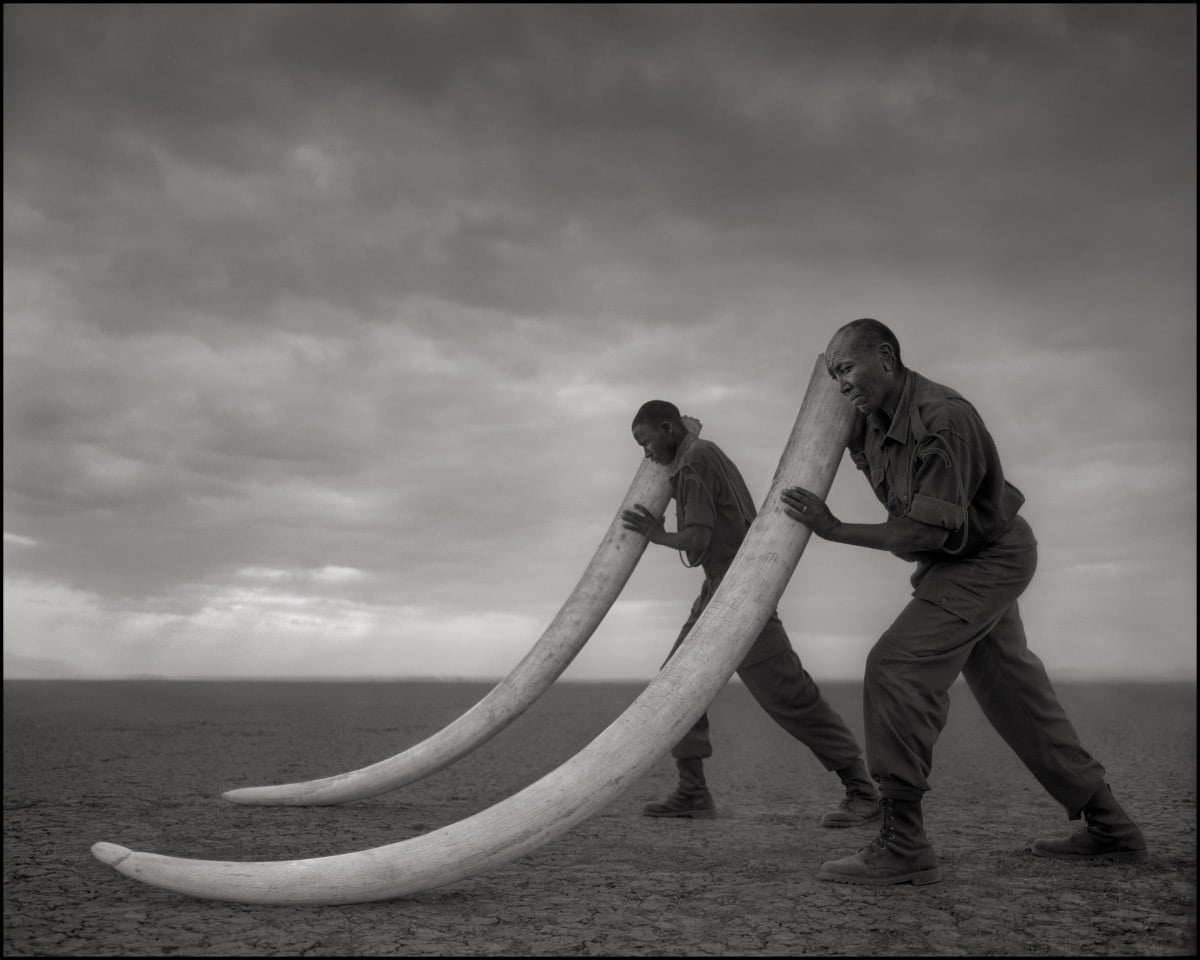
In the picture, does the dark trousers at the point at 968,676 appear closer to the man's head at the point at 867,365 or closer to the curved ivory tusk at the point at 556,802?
the curved ivory tusk at the point at 556,802

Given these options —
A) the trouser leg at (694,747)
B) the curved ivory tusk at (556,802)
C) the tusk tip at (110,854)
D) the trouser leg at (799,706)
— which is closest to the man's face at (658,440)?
the trouser leg at (799,706)

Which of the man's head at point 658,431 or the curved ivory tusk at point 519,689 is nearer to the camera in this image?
the curved ivory tusk at point 519,689

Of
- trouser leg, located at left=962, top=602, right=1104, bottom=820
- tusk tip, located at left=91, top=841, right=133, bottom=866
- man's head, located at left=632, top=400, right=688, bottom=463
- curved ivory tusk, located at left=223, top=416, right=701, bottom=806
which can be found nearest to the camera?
tusk tip, located at left=91, top=841, right=133, bottom=866

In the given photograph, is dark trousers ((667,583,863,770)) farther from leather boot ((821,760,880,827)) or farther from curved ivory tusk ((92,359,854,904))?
curved ivory tusk ((92,359,854,904))

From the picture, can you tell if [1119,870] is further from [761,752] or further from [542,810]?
→ [761,752]

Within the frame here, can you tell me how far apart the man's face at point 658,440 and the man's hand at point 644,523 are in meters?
0.34

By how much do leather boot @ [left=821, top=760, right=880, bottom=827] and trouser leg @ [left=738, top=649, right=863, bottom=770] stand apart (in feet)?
0.14

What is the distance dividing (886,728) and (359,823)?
2.20m

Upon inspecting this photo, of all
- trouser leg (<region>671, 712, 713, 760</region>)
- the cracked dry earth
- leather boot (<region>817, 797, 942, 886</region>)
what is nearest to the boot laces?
leather boot (<region>817, 797, 942, 886</region>)

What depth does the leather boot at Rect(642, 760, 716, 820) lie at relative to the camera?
4.61 m

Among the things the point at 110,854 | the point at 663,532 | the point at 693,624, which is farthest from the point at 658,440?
the point at 110,854

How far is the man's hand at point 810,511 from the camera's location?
3.04 metres

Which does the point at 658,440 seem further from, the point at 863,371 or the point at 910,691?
the point at 910,691

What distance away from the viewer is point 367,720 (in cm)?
1221
